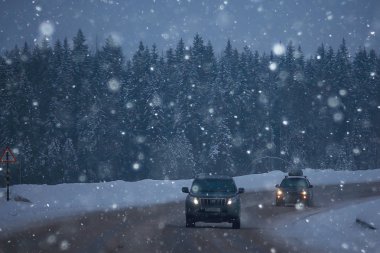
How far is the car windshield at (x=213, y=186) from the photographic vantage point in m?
21.2

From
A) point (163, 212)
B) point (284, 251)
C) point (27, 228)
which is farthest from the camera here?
point (163, 212)

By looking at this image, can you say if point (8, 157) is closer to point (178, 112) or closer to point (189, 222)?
point (189, 222)

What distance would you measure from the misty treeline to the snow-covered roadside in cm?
5517

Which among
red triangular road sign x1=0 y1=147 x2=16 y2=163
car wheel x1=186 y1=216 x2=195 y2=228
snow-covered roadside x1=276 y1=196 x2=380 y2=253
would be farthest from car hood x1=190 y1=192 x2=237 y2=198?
red triangular road sign x1=0 y1=147 x2=16 y2=163

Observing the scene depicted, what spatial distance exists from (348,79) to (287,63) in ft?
31.1

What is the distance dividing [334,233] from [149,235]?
18.3 feet

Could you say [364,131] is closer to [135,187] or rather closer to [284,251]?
[135,187]

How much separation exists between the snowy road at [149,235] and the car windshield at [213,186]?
1284 mm

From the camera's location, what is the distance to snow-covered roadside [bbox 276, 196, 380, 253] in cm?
1502

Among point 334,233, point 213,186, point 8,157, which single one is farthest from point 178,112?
point 334,233

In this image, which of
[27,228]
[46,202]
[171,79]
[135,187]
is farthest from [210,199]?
[171,79]

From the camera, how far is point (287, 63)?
93.7 meters

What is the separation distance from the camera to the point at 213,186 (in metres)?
21.4

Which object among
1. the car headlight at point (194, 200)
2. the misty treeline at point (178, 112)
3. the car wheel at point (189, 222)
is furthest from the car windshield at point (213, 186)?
the misty treeline at point (178, 112)
